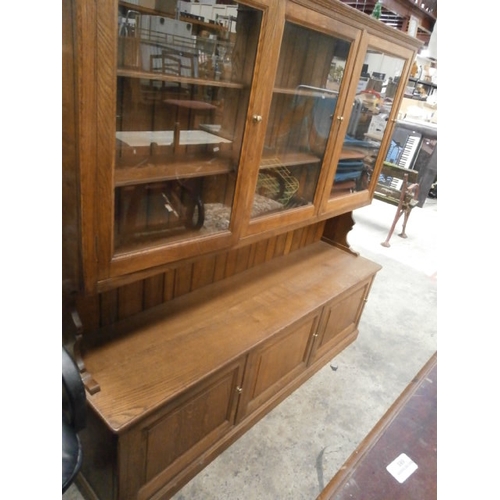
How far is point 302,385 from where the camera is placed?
207 cm

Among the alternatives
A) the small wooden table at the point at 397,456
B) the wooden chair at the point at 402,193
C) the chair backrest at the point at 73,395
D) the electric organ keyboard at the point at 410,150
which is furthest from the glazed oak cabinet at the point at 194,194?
the electric organ keyboard at the point at 410,150

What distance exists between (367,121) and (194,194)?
1070mm

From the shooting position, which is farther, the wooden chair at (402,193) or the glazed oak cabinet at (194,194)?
the wooden chair at (402,193)

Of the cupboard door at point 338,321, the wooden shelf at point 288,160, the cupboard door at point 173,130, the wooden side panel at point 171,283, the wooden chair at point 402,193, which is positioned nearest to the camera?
the cupboard door at point 173,130

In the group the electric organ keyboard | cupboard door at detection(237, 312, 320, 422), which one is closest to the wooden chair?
the electric organ keyboard

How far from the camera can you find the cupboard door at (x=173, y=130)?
3.28 ft

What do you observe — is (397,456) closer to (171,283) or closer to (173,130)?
(171,283)

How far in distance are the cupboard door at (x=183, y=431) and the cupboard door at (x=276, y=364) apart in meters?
0.08

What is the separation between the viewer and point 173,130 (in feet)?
4.13

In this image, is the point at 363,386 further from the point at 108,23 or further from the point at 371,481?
the point at 108,23

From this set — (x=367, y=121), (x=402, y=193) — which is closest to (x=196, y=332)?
(x=367, y=121)

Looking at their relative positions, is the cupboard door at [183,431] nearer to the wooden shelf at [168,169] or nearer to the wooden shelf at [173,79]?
the wooden shelf at [168,169]

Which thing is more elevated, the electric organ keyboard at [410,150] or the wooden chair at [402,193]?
the electric organ keyboard at [410,150]

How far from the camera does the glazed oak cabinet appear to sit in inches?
37.8
